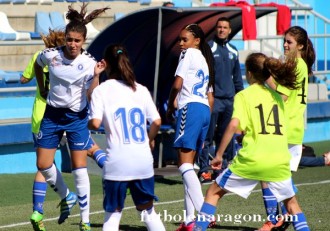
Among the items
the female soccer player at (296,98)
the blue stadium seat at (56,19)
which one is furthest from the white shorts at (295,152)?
the blue stadium seat at (56,19)

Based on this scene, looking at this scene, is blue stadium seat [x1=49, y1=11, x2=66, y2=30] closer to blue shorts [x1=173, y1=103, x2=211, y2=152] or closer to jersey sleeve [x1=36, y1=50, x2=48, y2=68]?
jersey sleeve [x1=36, y1=50, x2=48, y2=68]

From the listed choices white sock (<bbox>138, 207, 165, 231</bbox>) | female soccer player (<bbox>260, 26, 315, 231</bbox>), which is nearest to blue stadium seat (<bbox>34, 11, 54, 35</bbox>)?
female soccer player (<bbox>260, 26, 315, 231</bbox>)

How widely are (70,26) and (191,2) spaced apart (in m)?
12.7

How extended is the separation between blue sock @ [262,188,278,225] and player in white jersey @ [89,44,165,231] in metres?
1.44

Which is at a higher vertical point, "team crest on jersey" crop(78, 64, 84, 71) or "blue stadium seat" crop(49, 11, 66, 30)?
"team crest on jersey" crop(78, 64, 84, 71)

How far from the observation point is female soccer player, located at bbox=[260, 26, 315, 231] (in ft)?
30.1

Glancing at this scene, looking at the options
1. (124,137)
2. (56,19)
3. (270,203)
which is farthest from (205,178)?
(56,19)

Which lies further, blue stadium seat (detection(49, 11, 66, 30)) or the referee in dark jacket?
blue stadium seat (detection(49, 11, 66, 30))

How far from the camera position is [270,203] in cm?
895

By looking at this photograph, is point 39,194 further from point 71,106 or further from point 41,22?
point 41,22

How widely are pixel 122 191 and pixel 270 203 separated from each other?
1.82 meters

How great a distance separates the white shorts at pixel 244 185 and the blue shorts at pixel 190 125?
1.37m

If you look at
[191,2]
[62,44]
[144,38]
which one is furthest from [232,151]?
[191,2]

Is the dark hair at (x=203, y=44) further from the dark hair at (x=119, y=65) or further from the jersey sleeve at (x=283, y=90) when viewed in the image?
the dark hair at (x=119, y=65)
